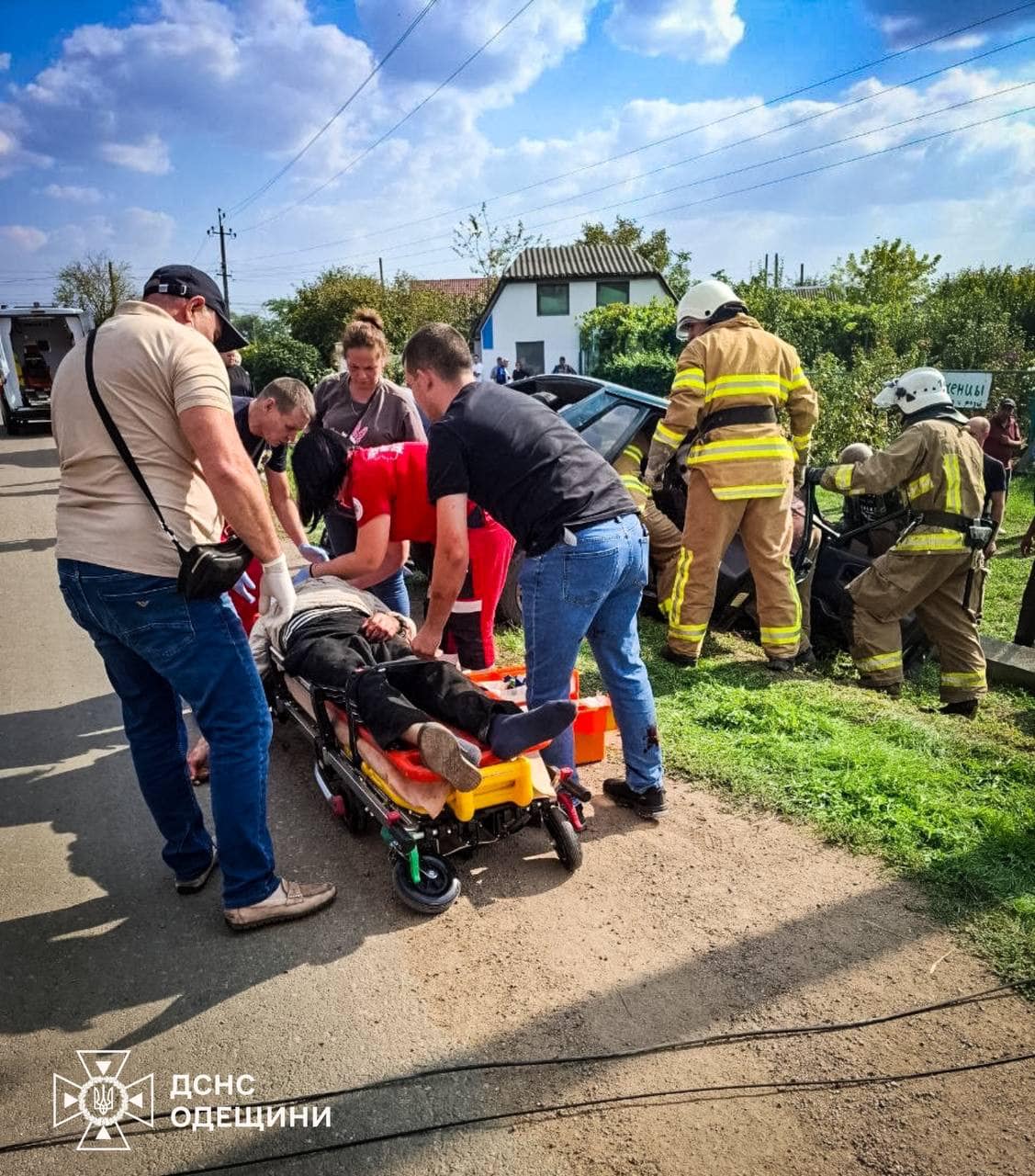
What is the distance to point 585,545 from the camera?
3.04 m

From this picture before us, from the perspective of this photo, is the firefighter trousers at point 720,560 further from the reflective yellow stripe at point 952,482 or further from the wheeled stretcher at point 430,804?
the wheeled stretcher at point 430,804

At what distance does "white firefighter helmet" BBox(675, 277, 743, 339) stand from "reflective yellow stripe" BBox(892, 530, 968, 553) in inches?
72.6

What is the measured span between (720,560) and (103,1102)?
4195 millimetres

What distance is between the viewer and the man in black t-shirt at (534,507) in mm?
3014

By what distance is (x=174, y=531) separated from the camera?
248 cm

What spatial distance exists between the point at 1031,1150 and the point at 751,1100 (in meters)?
0.64

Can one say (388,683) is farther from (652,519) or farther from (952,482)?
(952,482)

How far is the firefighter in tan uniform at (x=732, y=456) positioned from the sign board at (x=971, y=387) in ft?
38.1

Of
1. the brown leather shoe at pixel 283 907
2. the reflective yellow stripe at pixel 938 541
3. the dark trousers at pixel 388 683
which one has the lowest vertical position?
the brown leather shoe at pixel 283 907

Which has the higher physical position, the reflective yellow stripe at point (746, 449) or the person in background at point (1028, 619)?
the reflective yellow stripe at point (746, 449)

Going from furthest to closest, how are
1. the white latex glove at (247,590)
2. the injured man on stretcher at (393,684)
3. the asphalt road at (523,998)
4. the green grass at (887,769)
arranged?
the white latex glove at (247,590) < the green grass at (887,769) < the injured man on stretcher at (393,684) < the asphalt road at (523,998)

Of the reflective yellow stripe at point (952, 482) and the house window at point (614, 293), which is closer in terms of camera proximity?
the reflective yellow stripe at point (952, 482)

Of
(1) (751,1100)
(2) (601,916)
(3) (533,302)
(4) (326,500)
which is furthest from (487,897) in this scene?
(3) (533,302)

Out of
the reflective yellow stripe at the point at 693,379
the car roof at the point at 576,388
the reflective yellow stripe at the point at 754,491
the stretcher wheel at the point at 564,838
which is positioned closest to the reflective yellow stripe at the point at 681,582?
the reflective yellow stripe at the point at 754,491
